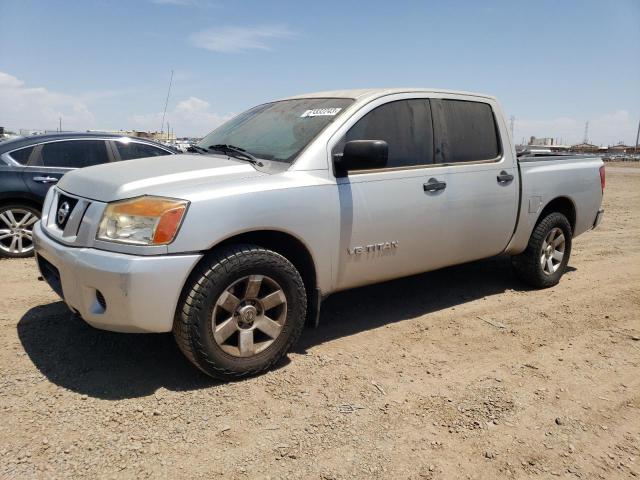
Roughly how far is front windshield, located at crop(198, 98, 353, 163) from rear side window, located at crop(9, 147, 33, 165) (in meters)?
3.00

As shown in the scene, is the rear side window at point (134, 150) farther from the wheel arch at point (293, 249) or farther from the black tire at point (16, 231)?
the wheel arch at point (293, 249)

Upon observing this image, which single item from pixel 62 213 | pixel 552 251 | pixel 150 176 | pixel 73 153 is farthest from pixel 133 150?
pixel 552 251

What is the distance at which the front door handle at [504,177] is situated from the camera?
14.7ft

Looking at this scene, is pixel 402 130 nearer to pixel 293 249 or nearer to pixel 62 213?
pixel 293 249


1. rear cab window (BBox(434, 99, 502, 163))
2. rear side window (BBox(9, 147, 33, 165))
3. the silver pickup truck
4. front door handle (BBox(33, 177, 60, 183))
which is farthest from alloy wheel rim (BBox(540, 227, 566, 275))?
rear side window (BBox(9, 147, 33, 165))

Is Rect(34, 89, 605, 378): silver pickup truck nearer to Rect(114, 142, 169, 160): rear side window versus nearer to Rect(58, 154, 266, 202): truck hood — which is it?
Rect(58, 154, 266, 202): truck hood

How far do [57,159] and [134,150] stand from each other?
2.96ft

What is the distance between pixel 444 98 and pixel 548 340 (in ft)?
6.83

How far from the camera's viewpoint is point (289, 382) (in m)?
3.20

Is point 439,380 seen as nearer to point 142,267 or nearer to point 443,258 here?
point 443,258

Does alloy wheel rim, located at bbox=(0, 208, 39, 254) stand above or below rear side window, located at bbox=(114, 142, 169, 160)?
below

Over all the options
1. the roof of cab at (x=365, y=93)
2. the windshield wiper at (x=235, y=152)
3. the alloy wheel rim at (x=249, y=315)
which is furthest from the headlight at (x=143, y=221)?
the roof of cab at (x=365, y=93)

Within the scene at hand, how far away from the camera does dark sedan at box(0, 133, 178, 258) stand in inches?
238

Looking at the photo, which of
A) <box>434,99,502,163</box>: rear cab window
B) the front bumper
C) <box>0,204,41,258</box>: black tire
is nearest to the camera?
the front bumper
